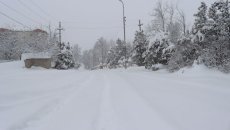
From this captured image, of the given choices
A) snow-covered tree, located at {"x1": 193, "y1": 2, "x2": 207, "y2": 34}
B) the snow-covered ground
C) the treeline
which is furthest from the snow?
the snow-covered ground

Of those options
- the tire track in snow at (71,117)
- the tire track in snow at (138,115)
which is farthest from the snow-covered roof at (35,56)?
the tire track in snow at (138,115)

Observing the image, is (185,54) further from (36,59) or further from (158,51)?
(36,59)

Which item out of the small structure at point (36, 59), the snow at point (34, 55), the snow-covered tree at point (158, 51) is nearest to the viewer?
the snow-covered tree at point (158, 51)

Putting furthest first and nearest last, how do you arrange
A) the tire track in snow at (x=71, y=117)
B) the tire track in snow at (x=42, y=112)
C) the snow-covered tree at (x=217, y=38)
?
the snow-covered tree at (x=217, y=38), the tire track in snow at (x=42, y=112), the tire track in snow at (x=71, y=117)

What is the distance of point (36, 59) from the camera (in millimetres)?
39094

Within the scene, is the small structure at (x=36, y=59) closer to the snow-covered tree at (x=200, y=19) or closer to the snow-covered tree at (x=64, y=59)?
the snow-covered tree at (x=64, y=59)

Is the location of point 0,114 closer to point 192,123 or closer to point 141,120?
point 141,120

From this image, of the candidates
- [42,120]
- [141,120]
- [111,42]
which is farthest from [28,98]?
[111,42]

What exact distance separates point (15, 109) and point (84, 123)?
2667mm

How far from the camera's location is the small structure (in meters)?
37.1

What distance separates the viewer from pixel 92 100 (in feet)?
31.7

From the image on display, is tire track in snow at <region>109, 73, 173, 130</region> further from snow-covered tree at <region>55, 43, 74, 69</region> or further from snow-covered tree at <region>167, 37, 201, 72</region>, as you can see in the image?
snow-covered tree at <region>55, 43, 74, 69</region>

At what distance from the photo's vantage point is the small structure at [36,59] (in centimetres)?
3706

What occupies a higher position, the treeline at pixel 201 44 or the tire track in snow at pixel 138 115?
the treeline at pixel 201 44
